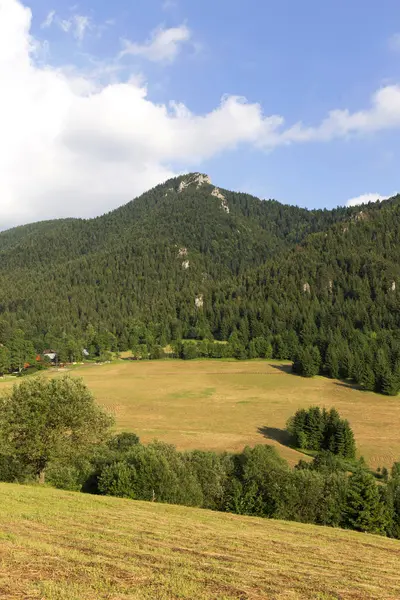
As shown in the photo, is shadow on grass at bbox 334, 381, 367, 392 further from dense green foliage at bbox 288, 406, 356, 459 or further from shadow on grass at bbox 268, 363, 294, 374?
dense green foliage at bbox 288, 406, 356, 459

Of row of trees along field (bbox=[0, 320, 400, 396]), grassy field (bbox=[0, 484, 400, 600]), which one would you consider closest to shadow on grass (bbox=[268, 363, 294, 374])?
row of trees along field (bbox=[0, 320, 400, 396])

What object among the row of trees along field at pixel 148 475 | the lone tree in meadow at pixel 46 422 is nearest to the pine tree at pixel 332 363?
the row of trees along field at pixel 148 475

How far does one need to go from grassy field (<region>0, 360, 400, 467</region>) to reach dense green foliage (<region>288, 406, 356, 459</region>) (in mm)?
3269

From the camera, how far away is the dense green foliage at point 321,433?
67.6m

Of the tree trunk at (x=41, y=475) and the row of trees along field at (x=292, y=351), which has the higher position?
the row of trees along field at (x=292, y=351)

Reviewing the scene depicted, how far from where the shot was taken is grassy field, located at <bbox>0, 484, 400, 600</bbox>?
37.0 feet

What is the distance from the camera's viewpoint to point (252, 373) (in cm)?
14000

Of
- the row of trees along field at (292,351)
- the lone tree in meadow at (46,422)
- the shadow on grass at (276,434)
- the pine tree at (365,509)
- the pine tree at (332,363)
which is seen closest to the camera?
the lone tree in meadow at (46,422)

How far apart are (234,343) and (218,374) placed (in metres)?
42.0

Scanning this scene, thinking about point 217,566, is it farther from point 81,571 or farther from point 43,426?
point 43,426

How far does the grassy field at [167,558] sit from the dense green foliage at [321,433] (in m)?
44.3

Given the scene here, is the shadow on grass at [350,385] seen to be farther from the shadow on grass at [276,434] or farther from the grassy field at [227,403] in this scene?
the shadow on grass at [276,434]

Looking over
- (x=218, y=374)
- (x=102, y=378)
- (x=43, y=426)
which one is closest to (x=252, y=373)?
(x=218, y=374)

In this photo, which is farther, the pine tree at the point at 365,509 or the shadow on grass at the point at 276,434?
the shadow on grass at the point at 276,434
